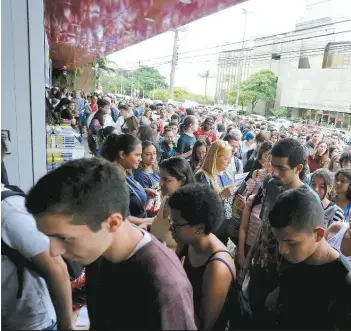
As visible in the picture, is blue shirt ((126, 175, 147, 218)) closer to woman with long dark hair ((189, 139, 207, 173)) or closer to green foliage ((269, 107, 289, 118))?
woman with long dark hair ((189, 139, 207, 173))

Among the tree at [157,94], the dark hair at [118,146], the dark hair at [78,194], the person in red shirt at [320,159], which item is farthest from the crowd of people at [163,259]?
the tree at [157,94]

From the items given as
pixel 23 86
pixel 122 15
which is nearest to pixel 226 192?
pixel 23 86

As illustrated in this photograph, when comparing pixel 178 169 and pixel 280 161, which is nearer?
pixel 280 161

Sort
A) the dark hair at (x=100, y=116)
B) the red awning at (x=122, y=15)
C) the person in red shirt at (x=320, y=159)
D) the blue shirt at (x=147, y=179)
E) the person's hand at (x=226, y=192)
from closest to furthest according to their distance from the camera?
the person's hand at (x=226, y=192) < the blue shirt at (x=147, y=179) < the red awning at (x=122, y=15) < the person in red shirt at (x=320, y=159) < the dark hair at (x=100, y=116)

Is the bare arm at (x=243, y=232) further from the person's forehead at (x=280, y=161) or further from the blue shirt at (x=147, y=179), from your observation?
the blue shirt at (x=147, y=179)

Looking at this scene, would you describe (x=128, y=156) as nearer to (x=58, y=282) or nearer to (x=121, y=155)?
(x=121, y=155)

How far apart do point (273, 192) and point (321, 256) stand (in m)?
0.88

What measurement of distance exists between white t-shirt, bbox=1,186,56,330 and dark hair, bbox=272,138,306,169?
5.27ft

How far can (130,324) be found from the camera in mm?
887

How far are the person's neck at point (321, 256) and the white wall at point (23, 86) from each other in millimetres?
2224

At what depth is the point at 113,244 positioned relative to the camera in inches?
37.3

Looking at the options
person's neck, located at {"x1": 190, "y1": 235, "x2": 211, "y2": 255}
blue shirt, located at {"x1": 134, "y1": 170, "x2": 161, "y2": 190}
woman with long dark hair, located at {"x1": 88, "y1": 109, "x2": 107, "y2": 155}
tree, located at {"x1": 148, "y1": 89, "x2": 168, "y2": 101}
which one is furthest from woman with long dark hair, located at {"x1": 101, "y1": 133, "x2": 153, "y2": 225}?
tree, located at {"x1": 148, "y1": 89, "x2": 168, "y2": 101}

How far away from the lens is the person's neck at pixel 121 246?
0.95 metres

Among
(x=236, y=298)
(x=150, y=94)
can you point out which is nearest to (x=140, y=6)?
(x=236, y=298)
